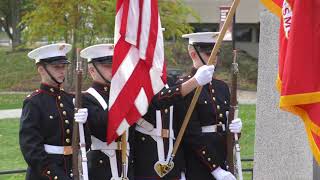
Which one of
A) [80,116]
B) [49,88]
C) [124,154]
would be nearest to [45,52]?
[49,88]

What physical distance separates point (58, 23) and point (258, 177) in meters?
12.7

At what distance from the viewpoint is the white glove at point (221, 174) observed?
208 inches

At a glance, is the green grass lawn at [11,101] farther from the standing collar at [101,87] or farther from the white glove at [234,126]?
the white glove at [234,126]

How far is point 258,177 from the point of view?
21.5 feet

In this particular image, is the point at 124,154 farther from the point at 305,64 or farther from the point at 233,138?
the point at 305,64

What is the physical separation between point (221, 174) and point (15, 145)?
23.4ft

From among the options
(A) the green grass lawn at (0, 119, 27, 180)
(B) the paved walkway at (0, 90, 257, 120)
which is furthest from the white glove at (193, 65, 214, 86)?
(B) the paved walkway at (0, 90, 257, 120)

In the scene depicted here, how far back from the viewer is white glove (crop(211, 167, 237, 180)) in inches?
208

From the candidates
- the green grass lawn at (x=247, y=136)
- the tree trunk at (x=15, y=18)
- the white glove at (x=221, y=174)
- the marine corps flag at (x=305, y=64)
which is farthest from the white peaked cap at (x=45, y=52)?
the tree trunk at (x=15, y=18)

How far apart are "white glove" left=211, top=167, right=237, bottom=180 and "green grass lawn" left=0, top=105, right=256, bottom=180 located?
3671 millimetres

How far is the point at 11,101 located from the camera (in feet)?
63.2

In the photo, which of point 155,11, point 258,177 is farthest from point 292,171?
point 155,11

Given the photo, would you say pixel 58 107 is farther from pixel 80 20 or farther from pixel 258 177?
pixel 80 20

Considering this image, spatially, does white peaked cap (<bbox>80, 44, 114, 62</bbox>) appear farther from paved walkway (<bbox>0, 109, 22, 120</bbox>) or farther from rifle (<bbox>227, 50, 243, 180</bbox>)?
paved walkway (<bbox>0, 109, 22, 120</bbox>)
